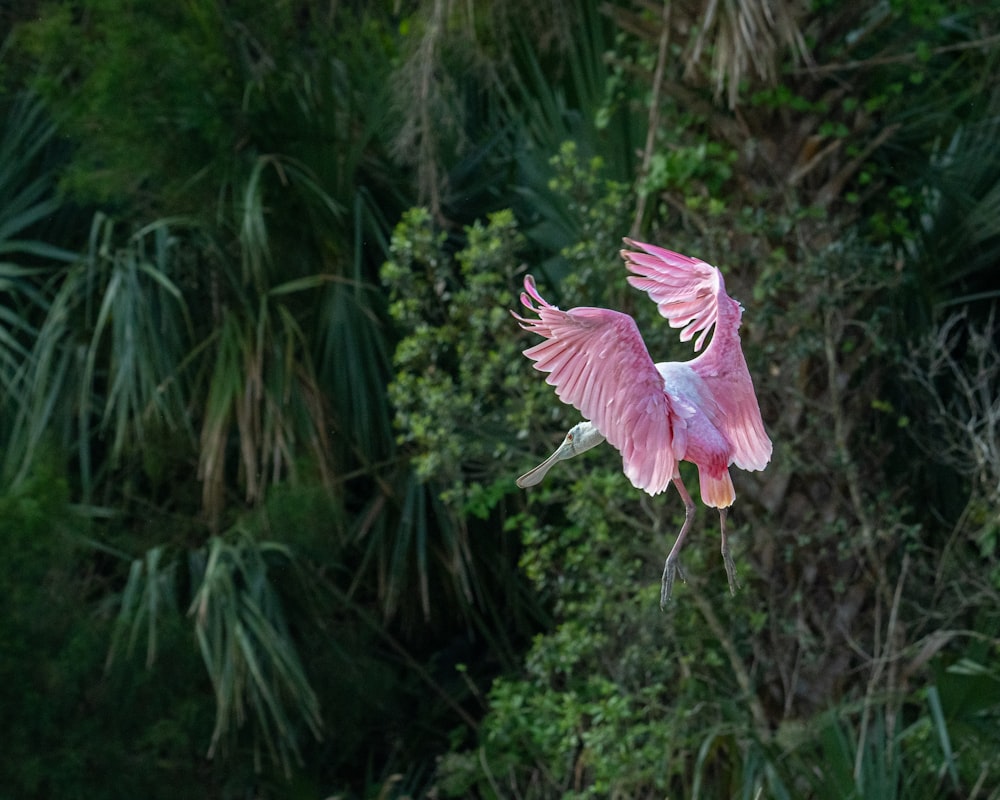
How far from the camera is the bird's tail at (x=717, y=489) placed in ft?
9.64

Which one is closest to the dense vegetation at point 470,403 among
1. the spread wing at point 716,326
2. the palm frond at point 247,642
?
the palm frond at point 247,642

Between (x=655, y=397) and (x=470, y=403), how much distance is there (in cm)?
316

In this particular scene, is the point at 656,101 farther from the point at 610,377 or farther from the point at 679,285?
the point at 610,377

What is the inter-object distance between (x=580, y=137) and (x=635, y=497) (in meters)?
1.60

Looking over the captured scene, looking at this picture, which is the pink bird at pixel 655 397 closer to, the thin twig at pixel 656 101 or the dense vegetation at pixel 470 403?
the dense vegetation at pixel 470 403

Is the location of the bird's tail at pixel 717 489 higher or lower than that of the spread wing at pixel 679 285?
lower

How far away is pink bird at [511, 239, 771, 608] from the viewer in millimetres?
2730

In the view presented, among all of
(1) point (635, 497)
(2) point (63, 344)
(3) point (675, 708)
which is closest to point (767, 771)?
(3) point (675, 708)

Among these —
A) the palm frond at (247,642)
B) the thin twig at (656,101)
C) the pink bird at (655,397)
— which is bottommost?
the palm frond at (247,642)

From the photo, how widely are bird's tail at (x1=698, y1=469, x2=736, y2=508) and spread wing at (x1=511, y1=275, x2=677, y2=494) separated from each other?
0.54ft

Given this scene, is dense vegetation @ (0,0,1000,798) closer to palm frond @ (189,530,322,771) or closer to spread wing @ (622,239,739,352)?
palm frond @ (189,530,322,771)

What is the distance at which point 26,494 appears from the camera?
20.0 ft

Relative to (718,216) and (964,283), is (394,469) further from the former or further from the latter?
(964,283)

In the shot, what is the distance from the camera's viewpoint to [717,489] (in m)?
2.96
